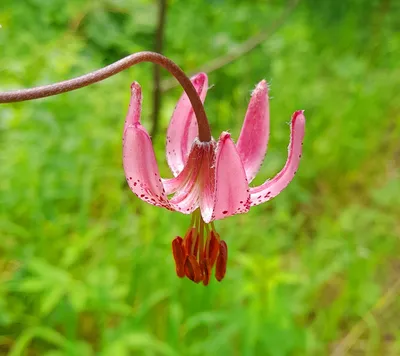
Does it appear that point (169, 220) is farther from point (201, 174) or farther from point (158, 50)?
point (201, 174)

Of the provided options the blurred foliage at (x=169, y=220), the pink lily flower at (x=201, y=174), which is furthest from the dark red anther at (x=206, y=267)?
the blurred foliage at (x=169, y=220)

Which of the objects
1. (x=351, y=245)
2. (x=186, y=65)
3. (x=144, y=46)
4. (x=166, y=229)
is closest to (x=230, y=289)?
(x=166, y=229)

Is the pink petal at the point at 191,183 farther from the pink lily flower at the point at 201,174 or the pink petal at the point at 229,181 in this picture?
the pink petal at the point at 229,181

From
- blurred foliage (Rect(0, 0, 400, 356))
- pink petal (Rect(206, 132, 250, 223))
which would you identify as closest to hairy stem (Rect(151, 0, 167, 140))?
blurred foliage (Rect(0, 0, 400, 356))

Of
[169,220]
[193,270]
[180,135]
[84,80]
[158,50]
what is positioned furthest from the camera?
[169,220]

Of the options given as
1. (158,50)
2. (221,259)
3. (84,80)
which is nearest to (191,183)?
(221,259)

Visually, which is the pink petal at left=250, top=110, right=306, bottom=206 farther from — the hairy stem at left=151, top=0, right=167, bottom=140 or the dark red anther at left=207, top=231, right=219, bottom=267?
the hairy stem at left=151, top=0, right=167, bottom=140
